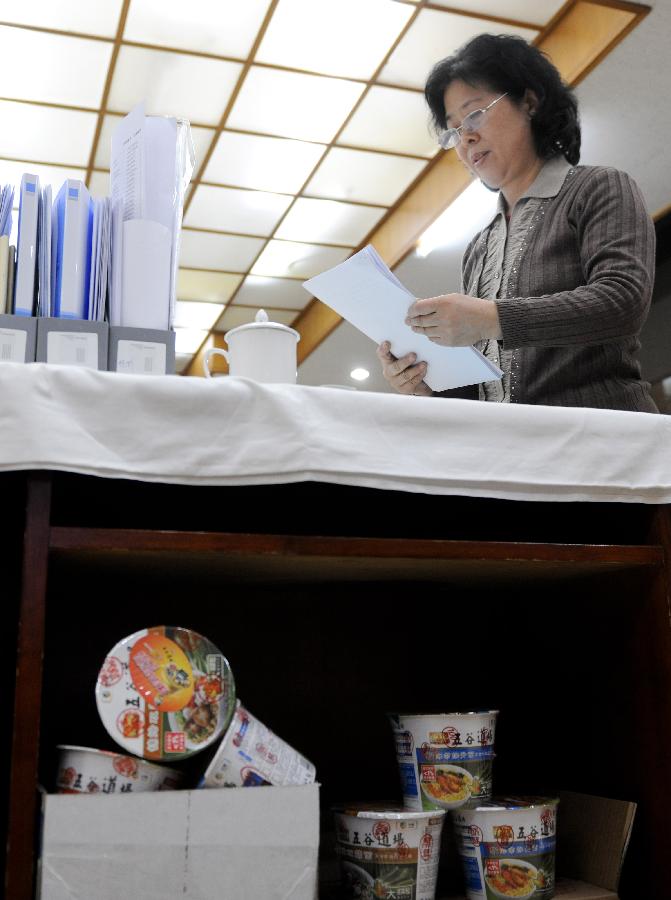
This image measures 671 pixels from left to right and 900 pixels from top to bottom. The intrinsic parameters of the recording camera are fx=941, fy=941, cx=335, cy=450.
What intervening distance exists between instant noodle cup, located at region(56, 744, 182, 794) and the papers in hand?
0.55m

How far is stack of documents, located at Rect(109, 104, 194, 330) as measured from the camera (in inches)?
43.4

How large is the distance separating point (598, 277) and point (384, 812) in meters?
0.66

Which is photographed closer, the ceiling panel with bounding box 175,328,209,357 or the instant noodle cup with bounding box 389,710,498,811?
the instant noodle cup with bounding box 389,710,498,811

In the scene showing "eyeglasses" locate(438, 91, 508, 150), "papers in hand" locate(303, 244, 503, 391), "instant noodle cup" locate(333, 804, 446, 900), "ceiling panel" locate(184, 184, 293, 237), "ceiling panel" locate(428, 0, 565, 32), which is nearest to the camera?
"instant noodle cup" locate(333, 804, 446, 900)

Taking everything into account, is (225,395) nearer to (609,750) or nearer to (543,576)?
(543,576)

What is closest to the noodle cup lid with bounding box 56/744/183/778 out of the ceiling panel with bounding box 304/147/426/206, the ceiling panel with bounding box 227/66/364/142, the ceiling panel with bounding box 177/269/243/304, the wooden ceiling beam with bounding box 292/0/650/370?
the wooden ceiling beam with bounding box 292/0/650/370

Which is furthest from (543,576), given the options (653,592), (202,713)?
(202,713)

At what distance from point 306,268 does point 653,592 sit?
16.5 feet

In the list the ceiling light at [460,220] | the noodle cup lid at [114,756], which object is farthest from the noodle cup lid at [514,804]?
the ceiling light at [460,220]

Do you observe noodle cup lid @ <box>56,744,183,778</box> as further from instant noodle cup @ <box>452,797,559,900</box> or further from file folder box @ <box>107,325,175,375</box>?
file folder box @ <box>107,325,175,375</box>

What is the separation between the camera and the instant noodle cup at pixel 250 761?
76 centimetres

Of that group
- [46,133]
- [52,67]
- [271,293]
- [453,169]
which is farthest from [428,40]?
[271,293]

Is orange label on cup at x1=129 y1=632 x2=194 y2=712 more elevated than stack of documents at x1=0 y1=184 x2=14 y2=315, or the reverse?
stack of documents at x1=0 y1=184 x2=14 y2=315

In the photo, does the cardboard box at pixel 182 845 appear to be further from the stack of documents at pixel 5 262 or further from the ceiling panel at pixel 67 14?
the ceiling panel at pixel 67 14
